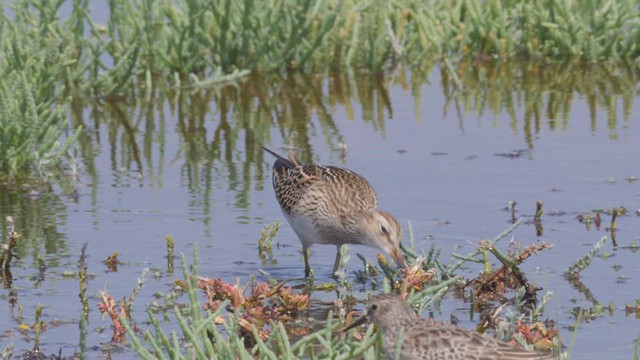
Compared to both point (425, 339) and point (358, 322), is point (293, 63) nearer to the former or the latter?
point (358, 322)

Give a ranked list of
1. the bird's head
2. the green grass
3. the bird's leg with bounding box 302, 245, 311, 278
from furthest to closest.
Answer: the green grass
the bird's leg with bounding box 302, 245, 311, 278
the bird's head

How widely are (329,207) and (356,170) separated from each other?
5.93 feet

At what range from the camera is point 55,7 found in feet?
43.3

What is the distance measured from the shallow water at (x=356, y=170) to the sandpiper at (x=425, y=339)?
111 centimetres

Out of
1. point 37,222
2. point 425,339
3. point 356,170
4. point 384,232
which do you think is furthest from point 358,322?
point 356,170

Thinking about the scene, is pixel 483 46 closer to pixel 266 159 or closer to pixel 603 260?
pixel 266 159

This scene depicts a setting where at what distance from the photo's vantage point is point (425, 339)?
6.79 meters

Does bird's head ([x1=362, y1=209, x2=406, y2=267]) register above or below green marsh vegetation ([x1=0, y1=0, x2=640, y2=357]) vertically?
below

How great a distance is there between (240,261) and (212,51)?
5017 mm

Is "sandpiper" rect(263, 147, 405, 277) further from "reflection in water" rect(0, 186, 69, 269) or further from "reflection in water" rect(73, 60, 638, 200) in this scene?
"reflection in water" rect(0, 186, 69, 269)

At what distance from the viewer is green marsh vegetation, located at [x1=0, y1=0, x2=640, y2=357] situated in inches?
500

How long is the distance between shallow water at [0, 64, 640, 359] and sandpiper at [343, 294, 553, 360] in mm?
1108

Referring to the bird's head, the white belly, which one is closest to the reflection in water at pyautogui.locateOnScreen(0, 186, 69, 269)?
the white belly

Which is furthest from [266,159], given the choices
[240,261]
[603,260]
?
[603,260]
